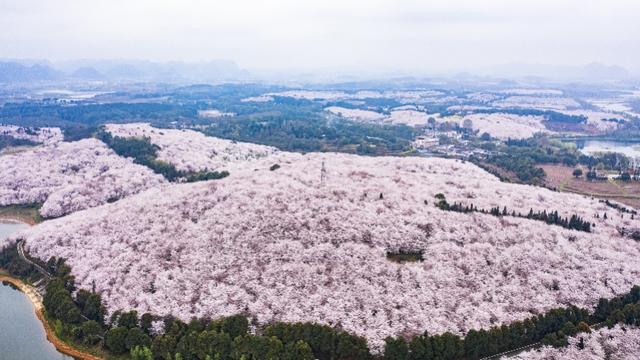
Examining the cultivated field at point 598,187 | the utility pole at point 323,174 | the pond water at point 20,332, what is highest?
the utility pole at point 323,174

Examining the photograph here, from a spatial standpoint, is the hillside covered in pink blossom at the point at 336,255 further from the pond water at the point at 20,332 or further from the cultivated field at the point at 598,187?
the cultivated field at the point at 598,187

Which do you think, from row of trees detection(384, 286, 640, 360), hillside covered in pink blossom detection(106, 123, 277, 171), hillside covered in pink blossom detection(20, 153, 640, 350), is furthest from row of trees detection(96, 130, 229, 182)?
row of trees detection(384, 286, 640, 360)

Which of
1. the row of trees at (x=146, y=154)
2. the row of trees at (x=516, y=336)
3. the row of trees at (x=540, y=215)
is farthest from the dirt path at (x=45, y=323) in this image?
the row of trees at (x=540, y=215)

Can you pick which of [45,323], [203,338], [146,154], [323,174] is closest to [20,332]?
[45,323]

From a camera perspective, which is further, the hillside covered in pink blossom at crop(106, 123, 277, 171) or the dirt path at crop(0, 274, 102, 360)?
the hillside covered in pink blossom at crop(106, 123, 277, 171)

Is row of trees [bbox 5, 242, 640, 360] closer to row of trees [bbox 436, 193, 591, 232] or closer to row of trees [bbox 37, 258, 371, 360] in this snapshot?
row of trees [bbox 37, 258, 371, 360]

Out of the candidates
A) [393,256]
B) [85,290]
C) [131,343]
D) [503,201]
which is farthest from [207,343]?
[503,201]

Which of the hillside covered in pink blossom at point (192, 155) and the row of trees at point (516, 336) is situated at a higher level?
the hillside covered in pink blossom at point (192, 155)
